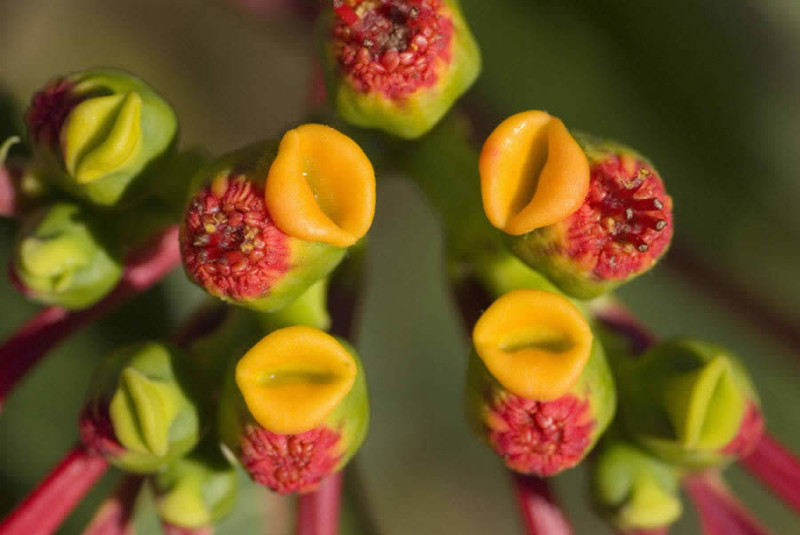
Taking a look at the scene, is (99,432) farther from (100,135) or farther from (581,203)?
(581,203)

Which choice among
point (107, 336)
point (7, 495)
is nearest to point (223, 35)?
point (107, 336)

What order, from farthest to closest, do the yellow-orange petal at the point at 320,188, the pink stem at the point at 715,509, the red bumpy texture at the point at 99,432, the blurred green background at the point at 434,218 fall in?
the blurred green background at the point at 434,218, the pink stem at the point at 715,509, the red bumpy texture at the point at 99,432, the yellow-orange petal at the point at 320,188

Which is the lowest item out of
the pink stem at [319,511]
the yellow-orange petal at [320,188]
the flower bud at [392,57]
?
the pink stem at [319,511]

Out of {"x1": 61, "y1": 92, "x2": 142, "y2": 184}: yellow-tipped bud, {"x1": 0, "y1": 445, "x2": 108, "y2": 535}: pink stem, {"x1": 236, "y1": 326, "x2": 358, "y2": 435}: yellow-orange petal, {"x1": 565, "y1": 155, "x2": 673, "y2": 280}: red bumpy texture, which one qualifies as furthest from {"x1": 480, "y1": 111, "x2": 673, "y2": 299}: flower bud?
{"x1": 0, "y1": 445, "x2": 108, "y2": 535}: pink stem

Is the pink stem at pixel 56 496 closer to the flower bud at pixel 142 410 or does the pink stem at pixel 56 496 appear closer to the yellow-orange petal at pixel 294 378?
the flower bud at pixel 142 410

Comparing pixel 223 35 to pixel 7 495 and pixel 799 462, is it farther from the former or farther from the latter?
pixel 799 462

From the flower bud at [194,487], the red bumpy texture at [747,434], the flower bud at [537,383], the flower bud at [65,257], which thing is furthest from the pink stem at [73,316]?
the red bumpy texture at [747,434]

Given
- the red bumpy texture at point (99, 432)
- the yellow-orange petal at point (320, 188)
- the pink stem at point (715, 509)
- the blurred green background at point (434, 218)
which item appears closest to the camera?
the yellow-orange petal at point (320, 188)
